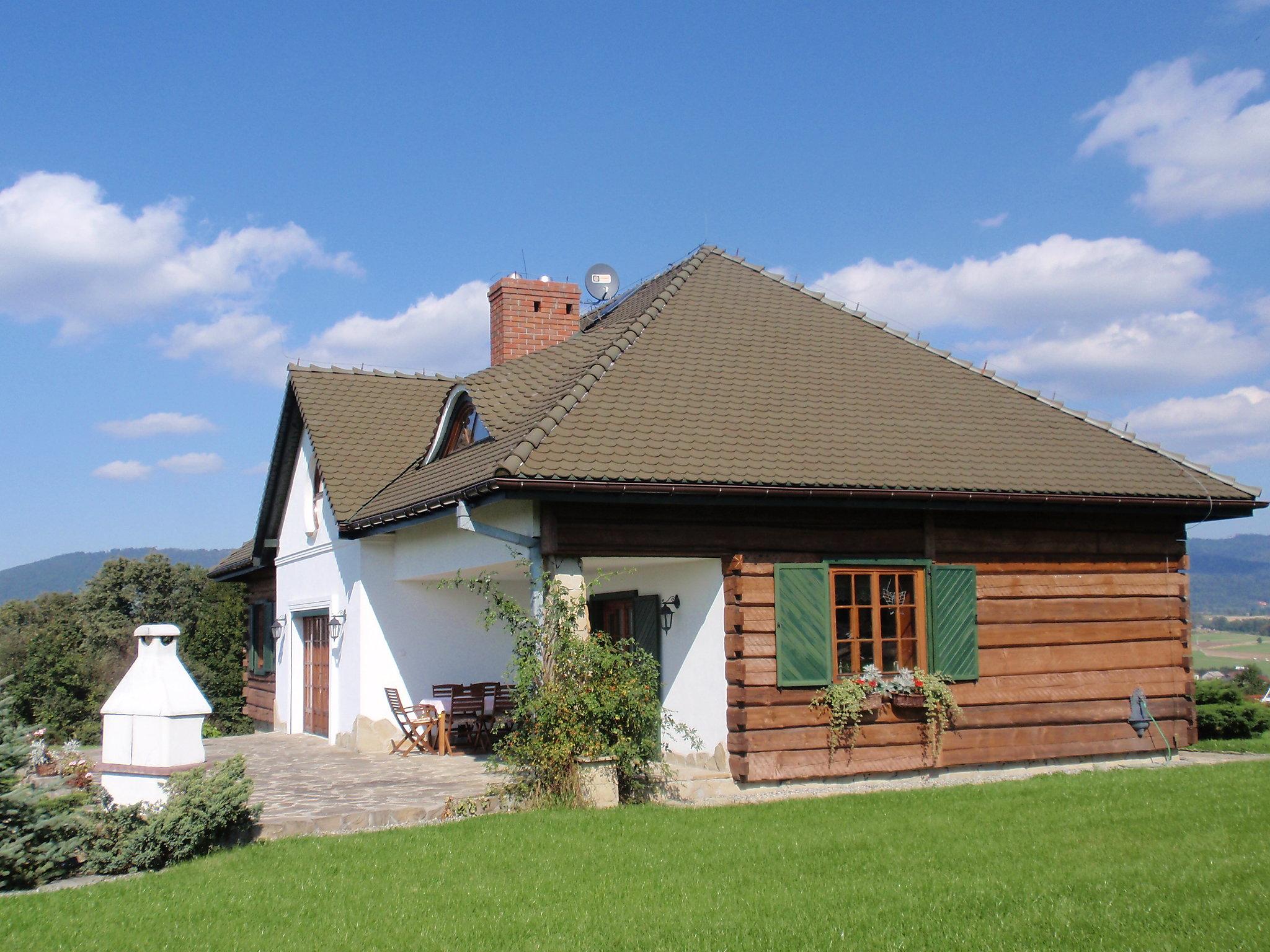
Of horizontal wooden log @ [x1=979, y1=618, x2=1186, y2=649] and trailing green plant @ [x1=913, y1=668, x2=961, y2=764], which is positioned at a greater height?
horizontal wooden log @ [x1=979, y1=618, x2=1186, y2=649]

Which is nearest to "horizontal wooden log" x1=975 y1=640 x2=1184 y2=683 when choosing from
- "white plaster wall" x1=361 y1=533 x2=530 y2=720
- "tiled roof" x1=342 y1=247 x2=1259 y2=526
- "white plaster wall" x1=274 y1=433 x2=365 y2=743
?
"tiled roof" x1=342 y1=247 x2=1259 y2=526

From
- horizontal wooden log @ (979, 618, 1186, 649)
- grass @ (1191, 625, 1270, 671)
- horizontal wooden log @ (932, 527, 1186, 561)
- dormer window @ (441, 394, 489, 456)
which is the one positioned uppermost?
dormer window @ (441, 394, 489, 456)

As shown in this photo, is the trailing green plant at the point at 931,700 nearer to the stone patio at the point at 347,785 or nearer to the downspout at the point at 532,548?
the downspout at the point at 532,548

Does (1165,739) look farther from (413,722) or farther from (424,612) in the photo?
(424,612)

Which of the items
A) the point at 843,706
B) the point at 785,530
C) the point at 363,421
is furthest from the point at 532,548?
the point at 363,421

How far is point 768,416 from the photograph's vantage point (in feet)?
40.0

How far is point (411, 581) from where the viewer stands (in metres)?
15.2

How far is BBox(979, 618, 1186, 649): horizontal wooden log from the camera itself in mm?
12141

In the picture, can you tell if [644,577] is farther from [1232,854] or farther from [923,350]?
[1232,854]

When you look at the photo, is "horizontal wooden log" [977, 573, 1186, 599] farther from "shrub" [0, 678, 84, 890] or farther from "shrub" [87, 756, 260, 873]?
"shrub" [0, 678, 84, 890]

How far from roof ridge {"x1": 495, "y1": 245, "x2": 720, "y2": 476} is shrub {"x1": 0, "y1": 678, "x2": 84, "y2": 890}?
4.13 metres

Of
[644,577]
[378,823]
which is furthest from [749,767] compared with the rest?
[378,823]

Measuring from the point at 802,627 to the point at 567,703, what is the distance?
8.46 feet

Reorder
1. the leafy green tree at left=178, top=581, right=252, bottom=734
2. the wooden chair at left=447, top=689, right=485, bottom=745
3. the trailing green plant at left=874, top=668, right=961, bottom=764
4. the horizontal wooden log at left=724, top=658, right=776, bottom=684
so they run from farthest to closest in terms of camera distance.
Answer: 1. the leafy green tree at left=178, top=581, right=252, bottom=734
2. the wooden chair at left=447, top=689, right=485, bottom=745
3. the trailing green plant at left=874, top=668, right=961, bottom=764
4. the horizontal wooden log at left=724, top=658, right=776, bottom=684
